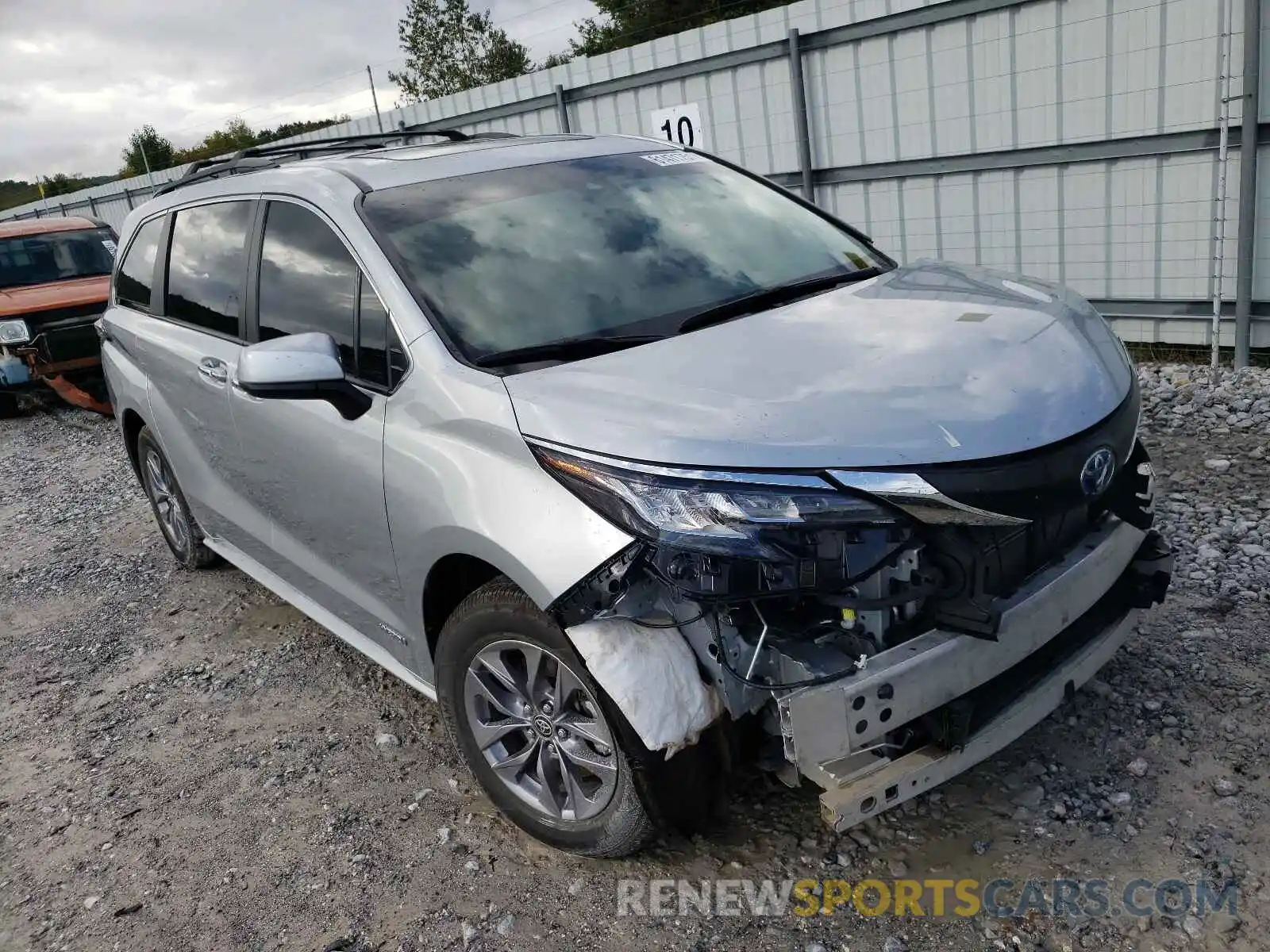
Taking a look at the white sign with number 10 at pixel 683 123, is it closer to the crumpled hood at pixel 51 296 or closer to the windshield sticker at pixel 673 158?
the windshield sticker at pixel 673 158

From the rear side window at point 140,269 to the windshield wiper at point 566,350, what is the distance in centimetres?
272

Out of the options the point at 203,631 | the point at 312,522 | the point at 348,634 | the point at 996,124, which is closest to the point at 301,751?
the point at 348,634

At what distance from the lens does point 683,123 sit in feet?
28.3

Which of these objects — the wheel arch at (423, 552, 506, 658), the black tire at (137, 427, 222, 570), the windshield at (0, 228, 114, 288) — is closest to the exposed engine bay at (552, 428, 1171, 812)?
the wheel arch at (423, 552, 506, 658)

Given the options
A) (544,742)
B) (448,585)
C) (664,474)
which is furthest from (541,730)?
(664,474)

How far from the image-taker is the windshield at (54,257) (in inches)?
419

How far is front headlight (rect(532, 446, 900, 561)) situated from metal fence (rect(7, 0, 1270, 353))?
192 inches

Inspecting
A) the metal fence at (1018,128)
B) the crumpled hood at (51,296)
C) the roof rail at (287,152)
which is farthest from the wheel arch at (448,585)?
the crumpled hood at (51,296)

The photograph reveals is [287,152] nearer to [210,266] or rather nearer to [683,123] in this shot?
[210,266]

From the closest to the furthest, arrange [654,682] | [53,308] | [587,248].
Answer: [654,682], [587,248], [53,308]

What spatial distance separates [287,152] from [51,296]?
285 inches

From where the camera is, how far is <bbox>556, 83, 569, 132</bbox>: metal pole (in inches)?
372

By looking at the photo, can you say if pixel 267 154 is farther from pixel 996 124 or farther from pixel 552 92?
pixel 552 92

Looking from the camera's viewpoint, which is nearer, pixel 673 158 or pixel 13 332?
pixel 673 158
